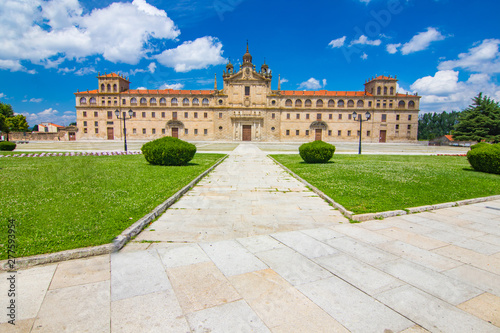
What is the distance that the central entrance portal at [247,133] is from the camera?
62.3m

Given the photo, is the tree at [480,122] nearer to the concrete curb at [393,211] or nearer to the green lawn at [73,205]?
the concrete curb at [393,211]

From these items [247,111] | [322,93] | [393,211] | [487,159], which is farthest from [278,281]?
[322,93]

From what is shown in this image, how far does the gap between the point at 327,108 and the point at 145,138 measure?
4322cm

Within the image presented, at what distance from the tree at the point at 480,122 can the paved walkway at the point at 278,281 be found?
49.9 metres

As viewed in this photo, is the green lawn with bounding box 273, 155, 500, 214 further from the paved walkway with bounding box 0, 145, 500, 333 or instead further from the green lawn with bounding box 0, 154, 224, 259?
Result: the green lawn with bounding box 0, 154, 224, 259

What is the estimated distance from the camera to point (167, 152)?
13.6 metres

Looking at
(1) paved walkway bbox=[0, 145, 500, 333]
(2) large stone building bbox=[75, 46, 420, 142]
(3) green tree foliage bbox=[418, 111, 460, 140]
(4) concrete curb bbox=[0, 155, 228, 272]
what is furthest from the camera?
(3) green tree foliage bbox=[418, 111, 460, 140]

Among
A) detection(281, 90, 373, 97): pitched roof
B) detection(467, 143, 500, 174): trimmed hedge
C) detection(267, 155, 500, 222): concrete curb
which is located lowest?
detection(267, 155, 500, 222): concrete curb

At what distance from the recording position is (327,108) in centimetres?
6309

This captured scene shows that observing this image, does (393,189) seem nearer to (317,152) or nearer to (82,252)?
(317,152)

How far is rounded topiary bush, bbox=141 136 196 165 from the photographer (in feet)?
44.5

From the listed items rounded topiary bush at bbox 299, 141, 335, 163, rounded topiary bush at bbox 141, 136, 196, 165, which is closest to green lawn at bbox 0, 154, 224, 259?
rounded topiary bush at bbox 141, 136, 196, 165

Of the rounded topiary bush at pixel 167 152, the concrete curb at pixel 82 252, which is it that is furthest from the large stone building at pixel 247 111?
the concrete curb at pixel 82 252

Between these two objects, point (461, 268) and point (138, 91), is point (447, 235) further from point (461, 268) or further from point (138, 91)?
point (138, 91)
